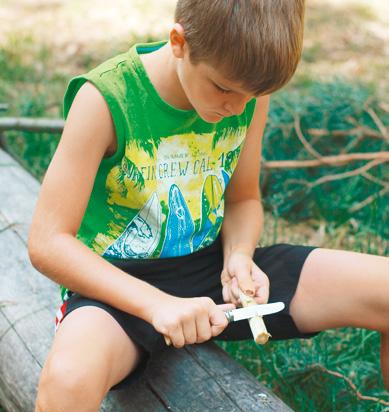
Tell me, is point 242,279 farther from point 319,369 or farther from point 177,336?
point 319,369

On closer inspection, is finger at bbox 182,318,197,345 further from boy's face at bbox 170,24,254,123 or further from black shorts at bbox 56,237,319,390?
boy's face at bbox 170,24,254,123

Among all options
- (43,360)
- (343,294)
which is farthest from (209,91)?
(43,360)

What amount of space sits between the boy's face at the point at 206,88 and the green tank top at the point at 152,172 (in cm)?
13

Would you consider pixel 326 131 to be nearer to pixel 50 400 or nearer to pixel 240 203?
pixel 240 203

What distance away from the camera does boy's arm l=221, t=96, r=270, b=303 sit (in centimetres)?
182

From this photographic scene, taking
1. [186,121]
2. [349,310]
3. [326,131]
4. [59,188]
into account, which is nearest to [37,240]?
[59,188]

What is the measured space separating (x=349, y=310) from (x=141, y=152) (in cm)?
58

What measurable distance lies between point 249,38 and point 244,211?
0.63 m

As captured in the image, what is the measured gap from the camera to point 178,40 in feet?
5.09

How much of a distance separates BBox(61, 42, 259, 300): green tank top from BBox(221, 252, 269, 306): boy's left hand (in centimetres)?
10

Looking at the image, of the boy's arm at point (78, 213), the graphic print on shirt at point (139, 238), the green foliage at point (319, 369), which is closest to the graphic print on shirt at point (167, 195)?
the graphic print on shirt at point (139, 238)

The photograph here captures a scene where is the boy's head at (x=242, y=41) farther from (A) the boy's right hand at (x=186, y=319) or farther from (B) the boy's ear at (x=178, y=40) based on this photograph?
(A) the boy's right hand at (x=186, y=319)

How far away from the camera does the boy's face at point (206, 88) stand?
152cm

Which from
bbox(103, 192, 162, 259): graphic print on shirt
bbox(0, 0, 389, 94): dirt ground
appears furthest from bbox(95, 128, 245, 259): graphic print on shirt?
bbox(0, 0, 389, 94): dirt ground
